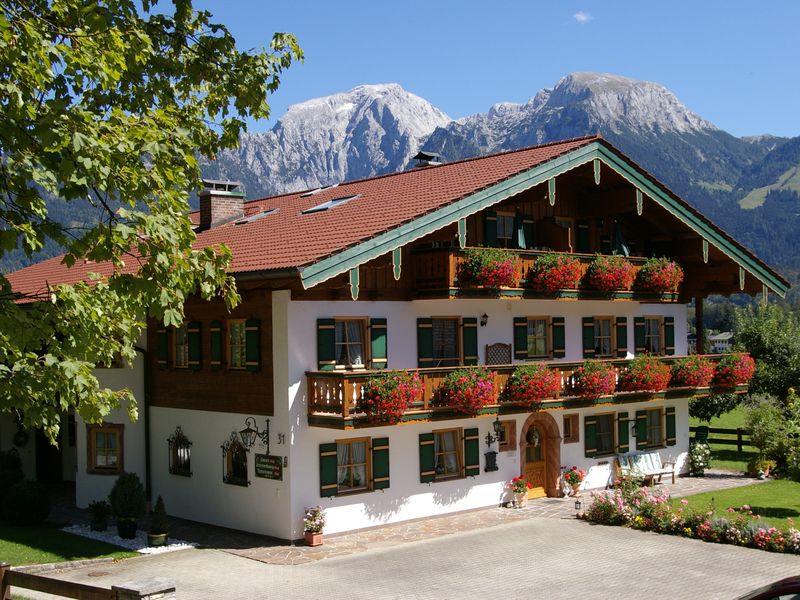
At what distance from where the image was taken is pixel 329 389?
19.7 metres

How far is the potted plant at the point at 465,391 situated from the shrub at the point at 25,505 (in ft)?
30.9

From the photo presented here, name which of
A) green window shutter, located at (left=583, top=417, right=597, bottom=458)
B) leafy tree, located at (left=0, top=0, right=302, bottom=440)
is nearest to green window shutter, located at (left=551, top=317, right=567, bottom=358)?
green window shutter, located at (left=583, top=417, right=597, bottom=458)

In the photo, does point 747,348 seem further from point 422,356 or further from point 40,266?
point 40,266

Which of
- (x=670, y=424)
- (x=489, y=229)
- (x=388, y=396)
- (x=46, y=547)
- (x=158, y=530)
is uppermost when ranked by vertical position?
(x=489, y=229)

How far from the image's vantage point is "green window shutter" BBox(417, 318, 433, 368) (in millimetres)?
22438

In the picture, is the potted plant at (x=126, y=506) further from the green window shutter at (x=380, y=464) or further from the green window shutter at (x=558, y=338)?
the green window shutter at (x=558, y=338)

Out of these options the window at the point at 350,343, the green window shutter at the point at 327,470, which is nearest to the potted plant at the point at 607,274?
the window at the point at 350,343

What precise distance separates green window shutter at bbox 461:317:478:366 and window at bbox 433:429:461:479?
1759mm

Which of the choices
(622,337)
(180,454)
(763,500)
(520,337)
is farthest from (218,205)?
(763,500)

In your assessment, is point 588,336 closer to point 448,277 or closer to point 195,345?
point 448,277

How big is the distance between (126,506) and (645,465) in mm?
14303

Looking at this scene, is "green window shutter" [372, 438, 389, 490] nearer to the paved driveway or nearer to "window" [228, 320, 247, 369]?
the paved driveway

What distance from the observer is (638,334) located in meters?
28.1

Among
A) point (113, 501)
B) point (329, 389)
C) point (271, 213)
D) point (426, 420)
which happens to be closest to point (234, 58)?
point (329, 389)
